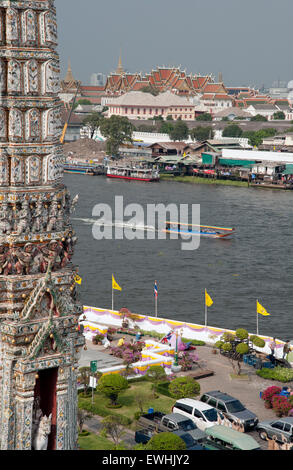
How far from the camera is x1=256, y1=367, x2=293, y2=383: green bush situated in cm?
2591

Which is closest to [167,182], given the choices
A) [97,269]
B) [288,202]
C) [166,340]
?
[288,202]

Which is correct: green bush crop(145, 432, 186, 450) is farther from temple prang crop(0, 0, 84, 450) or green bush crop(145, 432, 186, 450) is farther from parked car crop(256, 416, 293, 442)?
temple prang crop(0, 0, 84, 450)

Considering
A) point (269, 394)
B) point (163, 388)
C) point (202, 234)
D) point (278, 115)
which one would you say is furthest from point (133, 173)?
point (269, 394)

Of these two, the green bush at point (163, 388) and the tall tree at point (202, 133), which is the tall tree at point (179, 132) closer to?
the tall tree at point (202, 133)

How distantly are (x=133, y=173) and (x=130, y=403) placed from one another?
74870 millimetres

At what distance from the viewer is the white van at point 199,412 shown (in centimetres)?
2136

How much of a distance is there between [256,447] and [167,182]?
251 feet

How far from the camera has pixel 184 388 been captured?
76.3 feet

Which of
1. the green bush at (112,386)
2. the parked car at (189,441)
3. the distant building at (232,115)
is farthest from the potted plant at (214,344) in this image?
the distant building at (232,115)

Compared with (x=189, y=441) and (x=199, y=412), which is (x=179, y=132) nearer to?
(x=199, y=412)

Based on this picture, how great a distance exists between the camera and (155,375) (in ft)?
81.2

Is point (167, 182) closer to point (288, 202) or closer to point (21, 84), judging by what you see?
point (288, 202)

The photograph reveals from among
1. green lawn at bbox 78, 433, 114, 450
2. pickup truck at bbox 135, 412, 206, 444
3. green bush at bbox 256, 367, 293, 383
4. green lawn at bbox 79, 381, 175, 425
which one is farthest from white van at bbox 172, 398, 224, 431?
green bush at bbox 256, 367, 293, 383
